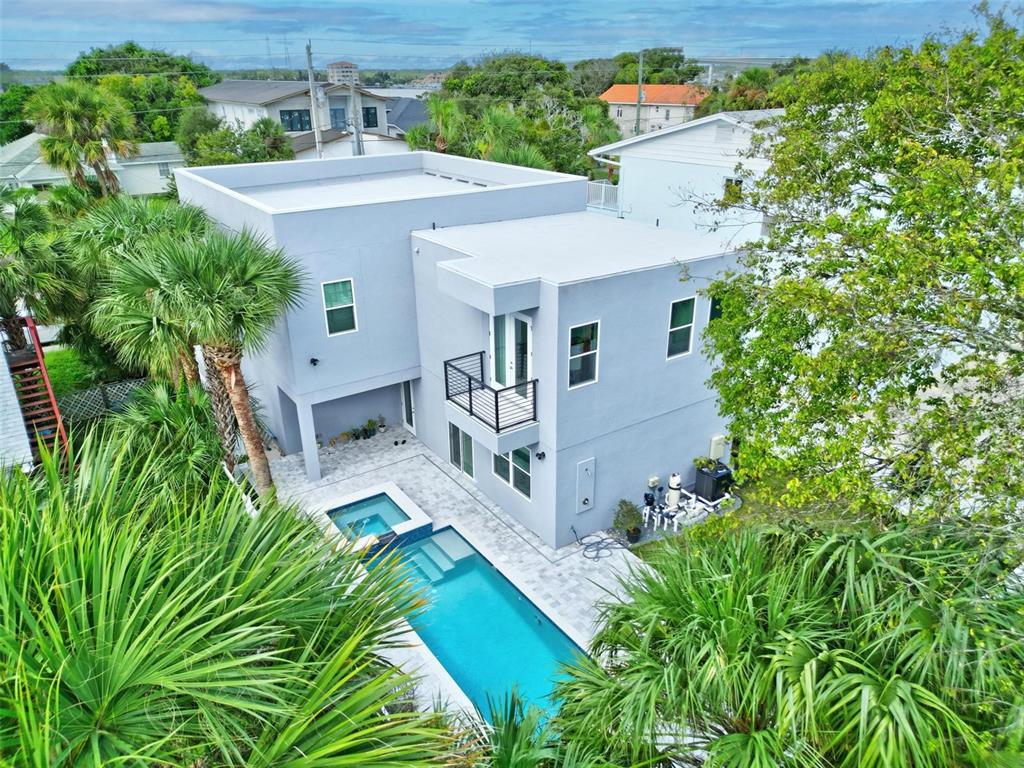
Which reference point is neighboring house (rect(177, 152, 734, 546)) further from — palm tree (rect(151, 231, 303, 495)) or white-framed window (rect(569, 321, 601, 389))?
palm tree (rect(151, 231, 303, 495))

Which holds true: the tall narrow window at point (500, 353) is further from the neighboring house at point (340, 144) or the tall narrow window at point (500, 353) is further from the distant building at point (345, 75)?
the neighboring house at point (340, 144)

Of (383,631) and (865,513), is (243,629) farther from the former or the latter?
(865,513)

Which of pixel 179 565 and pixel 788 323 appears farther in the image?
pixel 788 323

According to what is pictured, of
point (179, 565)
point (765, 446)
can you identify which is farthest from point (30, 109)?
point (765, 446)

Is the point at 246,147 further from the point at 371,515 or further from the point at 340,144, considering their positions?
the point at 371,515

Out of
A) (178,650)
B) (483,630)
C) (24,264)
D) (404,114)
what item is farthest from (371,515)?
(404,114)

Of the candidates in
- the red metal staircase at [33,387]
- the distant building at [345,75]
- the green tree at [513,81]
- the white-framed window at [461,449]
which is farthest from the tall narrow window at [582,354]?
the green tree at [513,81]
